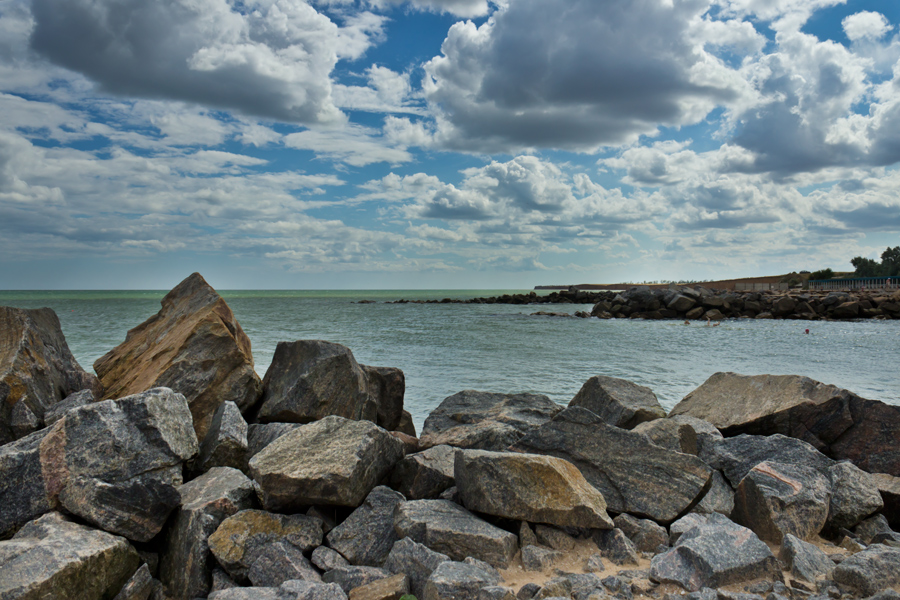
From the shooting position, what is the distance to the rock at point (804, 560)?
12.1 feet

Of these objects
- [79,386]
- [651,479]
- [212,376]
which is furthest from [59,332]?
[651,479]

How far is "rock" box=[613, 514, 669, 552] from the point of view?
4258 millimetres

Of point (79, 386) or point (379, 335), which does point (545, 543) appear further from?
point (379, 335)

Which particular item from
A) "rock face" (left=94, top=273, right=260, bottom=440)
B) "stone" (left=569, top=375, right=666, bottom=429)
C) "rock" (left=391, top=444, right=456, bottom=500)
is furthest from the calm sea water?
"rock" (left=391, top=444, right=456, bottom=500)

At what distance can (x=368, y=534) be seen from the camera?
4199 millimetres

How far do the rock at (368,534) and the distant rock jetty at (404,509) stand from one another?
0.05ft

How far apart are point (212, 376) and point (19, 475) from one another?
2.33 m

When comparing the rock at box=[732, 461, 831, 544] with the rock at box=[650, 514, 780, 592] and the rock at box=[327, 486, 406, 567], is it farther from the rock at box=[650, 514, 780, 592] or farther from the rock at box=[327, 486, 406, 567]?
the rock at box=[327, 486, 406, 567]

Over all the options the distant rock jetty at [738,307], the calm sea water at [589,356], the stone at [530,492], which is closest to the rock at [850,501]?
the stone at [530,492]

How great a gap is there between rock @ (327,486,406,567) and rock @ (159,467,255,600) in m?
0.88

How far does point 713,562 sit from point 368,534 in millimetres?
2493

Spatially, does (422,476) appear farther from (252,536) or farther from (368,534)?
(252,536)

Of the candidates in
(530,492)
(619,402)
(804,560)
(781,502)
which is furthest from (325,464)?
(619,402)

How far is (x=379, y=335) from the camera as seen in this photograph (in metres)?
25.1
